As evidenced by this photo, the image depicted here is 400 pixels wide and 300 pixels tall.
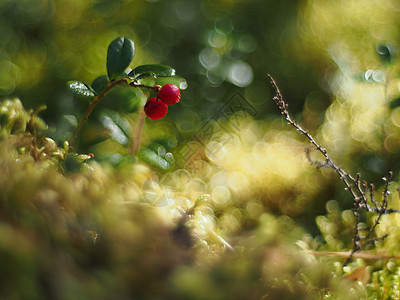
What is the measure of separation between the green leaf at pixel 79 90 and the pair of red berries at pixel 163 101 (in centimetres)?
8

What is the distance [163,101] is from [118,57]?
0.10m

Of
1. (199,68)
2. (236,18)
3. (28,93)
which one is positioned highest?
(236,18)

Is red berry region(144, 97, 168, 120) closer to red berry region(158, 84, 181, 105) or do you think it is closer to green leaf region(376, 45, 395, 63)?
red berry region(158, 84, 181, 105)

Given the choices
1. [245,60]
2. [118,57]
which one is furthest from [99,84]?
[245,60]

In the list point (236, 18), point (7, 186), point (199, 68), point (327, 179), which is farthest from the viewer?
point (236, 18)

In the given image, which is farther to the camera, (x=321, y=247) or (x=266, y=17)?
(x=266, y=17)

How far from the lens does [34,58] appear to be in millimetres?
1145

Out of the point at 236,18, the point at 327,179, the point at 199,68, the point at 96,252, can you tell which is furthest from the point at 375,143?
the point at 96,252

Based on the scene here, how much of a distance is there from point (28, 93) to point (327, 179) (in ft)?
2.79

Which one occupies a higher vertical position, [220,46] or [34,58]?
[220,46]

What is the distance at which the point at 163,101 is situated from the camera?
1.72ft

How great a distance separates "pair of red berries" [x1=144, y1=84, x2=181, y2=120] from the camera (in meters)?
0.52

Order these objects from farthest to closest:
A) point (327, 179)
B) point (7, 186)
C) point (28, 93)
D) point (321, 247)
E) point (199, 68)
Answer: point (199, 68) → point (28, 93) → point (327, 179) → point (321, 247) → point (7, 186)

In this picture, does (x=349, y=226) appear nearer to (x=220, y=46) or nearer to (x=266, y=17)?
(x=220, y=46)
